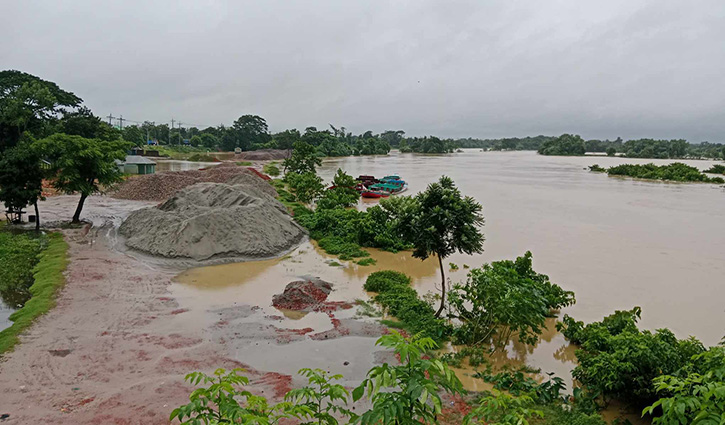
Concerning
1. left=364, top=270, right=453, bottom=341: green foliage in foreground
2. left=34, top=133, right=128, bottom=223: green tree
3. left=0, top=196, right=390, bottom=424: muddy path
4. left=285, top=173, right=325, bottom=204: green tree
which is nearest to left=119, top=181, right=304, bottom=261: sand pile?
left=0, top=196, right=390, bottom=424: muddy path

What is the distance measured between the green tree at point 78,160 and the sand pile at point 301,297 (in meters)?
12.5

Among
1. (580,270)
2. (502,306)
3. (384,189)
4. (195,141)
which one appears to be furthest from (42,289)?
(195,141)

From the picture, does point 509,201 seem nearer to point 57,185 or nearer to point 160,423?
point 57,185

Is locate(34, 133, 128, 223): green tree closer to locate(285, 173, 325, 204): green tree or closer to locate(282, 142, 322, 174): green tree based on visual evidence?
locate(285, 173, 325, 204): green tree

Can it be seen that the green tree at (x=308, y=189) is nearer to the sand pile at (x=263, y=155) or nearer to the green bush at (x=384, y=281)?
the green bush at (x=384, y=281)

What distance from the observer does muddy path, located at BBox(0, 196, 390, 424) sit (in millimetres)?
7047

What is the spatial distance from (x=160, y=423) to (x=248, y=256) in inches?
390

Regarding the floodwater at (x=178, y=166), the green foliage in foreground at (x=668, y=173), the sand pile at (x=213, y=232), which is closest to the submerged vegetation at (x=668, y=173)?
the green foliage in foreground at (x=668, y=173)

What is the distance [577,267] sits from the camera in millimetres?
16484

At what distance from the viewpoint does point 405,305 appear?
11.5 meters

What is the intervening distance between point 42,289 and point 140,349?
17.0ft

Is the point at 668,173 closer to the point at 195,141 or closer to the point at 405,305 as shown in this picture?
the point at 405,305

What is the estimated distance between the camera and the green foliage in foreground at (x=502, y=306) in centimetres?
889

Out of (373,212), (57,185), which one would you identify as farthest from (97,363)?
(57,185)
